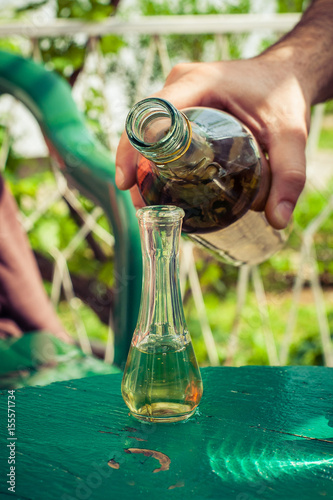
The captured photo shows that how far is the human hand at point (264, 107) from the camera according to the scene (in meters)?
0.80

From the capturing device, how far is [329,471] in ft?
1.57

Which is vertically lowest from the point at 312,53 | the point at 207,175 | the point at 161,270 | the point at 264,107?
the point at 161,270

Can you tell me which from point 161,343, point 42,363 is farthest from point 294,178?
point 42,363

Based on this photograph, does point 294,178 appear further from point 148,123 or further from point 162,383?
point 162,383

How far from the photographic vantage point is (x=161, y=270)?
58 cm

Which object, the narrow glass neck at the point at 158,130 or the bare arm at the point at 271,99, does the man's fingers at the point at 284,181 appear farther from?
the narrow glass neck at the point at 158,130

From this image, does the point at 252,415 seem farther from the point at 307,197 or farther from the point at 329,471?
the point at 307,197

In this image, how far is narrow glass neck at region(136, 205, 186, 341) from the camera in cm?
57

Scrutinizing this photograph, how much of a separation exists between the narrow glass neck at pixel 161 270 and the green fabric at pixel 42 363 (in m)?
0.58

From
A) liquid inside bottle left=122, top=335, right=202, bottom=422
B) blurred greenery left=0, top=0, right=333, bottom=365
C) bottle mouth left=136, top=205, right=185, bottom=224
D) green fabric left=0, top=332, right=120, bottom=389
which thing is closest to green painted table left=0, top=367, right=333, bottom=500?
liquid inside bottle left=122, top=335, right=202, bottom=422

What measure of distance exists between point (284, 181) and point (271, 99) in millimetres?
167

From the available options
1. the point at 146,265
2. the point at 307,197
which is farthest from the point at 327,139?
the point at 146,265

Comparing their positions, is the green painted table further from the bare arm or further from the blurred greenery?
the blurred greenery

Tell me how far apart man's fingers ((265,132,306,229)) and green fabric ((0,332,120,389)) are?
545 mm
